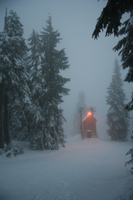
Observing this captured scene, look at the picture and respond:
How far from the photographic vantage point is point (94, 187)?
620 cm

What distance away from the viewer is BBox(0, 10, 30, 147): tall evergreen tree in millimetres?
13102

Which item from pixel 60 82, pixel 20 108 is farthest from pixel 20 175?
pixel 60 82

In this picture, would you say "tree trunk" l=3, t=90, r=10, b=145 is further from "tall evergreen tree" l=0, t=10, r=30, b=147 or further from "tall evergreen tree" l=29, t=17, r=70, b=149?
"tall evergreen tree" l=29, t=17, r=70, b=149

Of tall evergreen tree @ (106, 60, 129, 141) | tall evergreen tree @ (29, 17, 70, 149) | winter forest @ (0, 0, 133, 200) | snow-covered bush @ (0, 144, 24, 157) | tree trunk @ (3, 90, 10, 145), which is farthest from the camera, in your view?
tall evergreen tree @ (106, 60, 129, 141)

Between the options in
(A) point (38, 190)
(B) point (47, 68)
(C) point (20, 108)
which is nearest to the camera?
(A) point (38, 190)

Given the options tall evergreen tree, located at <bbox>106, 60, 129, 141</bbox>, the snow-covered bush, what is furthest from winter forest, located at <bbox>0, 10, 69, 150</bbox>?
tall evergreen tree, located at <bbox>106, 60, 129, 141</bbox>

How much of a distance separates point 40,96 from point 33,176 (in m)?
10.4

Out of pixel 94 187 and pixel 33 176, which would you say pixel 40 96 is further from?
pixel 94 187

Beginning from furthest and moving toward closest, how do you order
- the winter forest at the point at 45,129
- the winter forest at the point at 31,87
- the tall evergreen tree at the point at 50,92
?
the tall evergreen tree at the point at 50,92 → the winter forest at the point at 31,87 → the winter forest at the point at 45,129

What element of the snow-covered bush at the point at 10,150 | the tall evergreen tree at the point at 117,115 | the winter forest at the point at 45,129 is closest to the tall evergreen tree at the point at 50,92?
the winter forest at the point at 45,129

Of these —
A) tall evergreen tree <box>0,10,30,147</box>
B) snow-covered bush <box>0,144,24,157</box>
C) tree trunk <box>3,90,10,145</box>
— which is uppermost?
tall evergreen tree <box>0,10,30,147</box>

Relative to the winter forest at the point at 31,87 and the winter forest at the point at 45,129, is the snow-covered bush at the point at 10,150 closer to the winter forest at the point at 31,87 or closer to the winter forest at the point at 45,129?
the winter forest at the point at 45,129

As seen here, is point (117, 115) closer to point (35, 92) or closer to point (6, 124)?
point (35, 92)

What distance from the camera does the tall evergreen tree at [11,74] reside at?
43.0 ft
